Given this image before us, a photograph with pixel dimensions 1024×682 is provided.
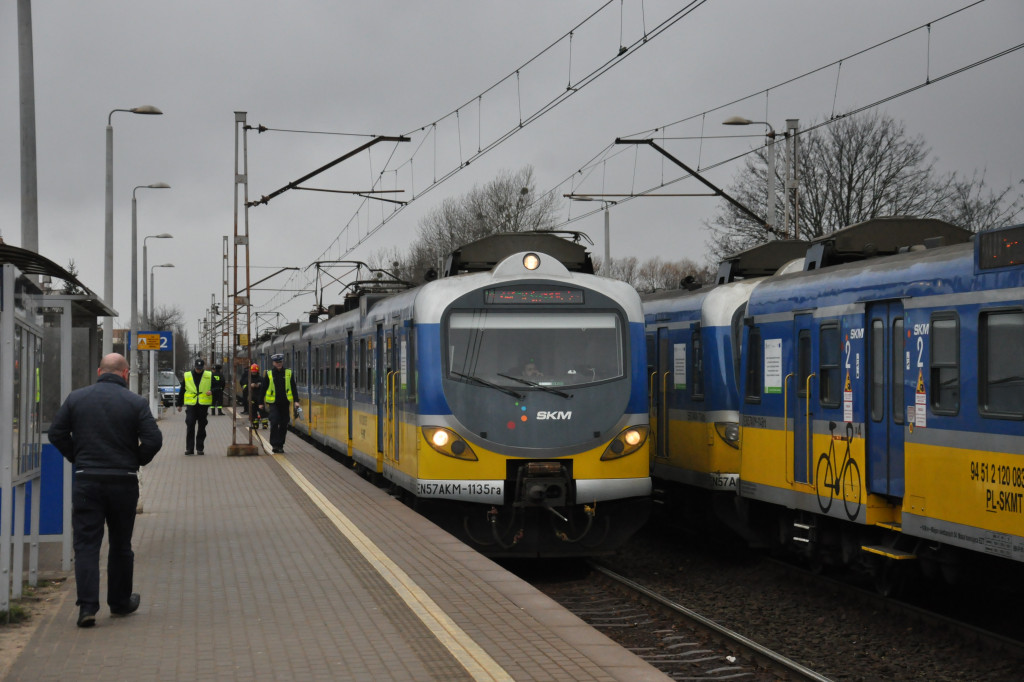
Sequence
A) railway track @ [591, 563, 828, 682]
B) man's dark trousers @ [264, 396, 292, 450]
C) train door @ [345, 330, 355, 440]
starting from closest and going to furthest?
railway track @ [591, 563, 828, 682] → train door @ [345, 330, 355, 440] → man's dark trousers @ [264, 396, 292, 450]

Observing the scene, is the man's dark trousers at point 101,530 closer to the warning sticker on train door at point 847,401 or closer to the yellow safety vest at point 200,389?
the warning sticker on train door at point 847,401

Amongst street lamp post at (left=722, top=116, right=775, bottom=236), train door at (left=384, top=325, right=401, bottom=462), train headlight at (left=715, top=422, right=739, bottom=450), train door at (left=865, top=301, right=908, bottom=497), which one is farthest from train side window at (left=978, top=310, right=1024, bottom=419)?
street lamp post at (left=722, top=116, right=775, bottom=236)

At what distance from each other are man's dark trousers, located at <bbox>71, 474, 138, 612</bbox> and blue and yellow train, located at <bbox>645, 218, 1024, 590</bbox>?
5.92 m

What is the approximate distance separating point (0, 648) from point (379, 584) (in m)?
3.00

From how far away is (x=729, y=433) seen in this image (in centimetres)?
1483

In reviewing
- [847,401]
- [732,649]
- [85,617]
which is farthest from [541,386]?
[85,617]

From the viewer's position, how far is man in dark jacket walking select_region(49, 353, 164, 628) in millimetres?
8570

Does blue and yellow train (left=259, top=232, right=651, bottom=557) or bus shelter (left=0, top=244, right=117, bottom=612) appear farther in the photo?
blue and yellow train (left=259, top=232, right=651, bottom=557)

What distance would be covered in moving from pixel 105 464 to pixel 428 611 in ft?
7.71

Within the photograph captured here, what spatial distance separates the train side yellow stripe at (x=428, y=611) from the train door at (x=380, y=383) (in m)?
2.80

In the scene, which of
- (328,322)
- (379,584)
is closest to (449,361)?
(379,584)

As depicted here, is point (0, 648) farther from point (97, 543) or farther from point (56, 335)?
point (56, 335)

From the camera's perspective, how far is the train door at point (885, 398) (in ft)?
35.5

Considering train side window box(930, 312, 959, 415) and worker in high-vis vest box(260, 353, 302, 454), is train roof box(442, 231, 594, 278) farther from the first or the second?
worker in high-vis vest box(260, 353, 302, 454)
